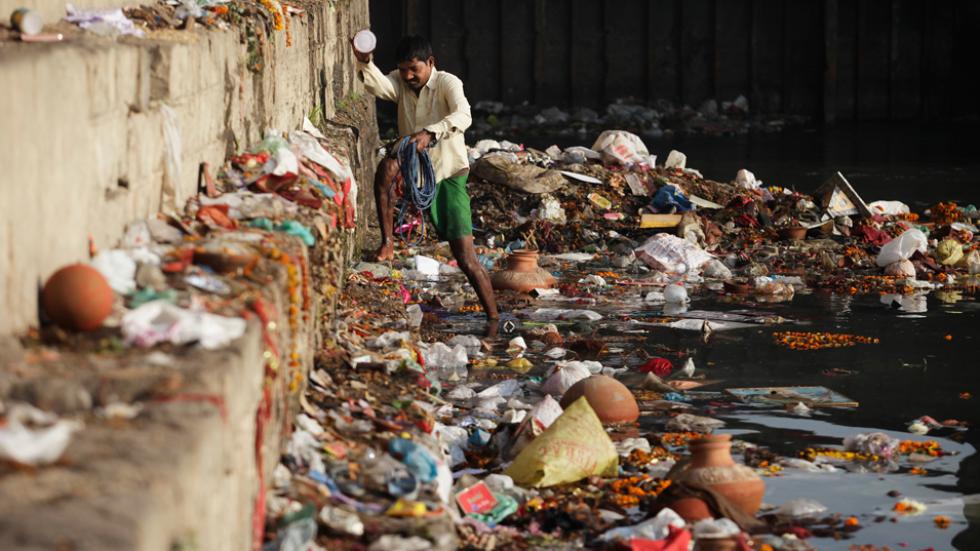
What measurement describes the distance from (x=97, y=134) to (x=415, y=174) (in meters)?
4.01

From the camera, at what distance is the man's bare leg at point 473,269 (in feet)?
27.1

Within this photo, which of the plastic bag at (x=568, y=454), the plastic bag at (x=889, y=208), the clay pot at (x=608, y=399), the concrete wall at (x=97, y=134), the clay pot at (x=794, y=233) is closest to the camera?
the concrete wall at (x=97, y=134)

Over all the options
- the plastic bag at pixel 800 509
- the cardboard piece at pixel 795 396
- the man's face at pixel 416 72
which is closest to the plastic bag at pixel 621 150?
the man's face at pixel 416 72

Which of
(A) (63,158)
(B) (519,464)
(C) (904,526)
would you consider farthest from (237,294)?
(C) (904,526)

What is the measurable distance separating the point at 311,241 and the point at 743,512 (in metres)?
1.95

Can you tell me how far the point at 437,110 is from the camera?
26.8 ft

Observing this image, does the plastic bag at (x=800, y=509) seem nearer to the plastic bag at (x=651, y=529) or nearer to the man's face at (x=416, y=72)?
the plastic bag at (x=651, y=529)

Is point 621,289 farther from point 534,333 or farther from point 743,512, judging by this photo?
point 743,512

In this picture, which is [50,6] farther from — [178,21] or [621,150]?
[621,150]

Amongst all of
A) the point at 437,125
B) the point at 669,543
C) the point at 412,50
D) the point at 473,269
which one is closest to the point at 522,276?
the point at 473,269

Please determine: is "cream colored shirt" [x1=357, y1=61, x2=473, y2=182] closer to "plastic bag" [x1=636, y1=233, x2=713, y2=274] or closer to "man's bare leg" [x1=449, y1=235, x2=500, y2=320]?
"man's bare leg" [x1=449, y1=235, x2=500, y2=320]

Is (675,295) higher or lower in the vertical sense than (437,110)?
lower

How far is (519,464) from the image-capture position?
18.0 ft

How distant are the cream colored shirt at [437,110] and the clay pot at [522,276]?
1.60 m
